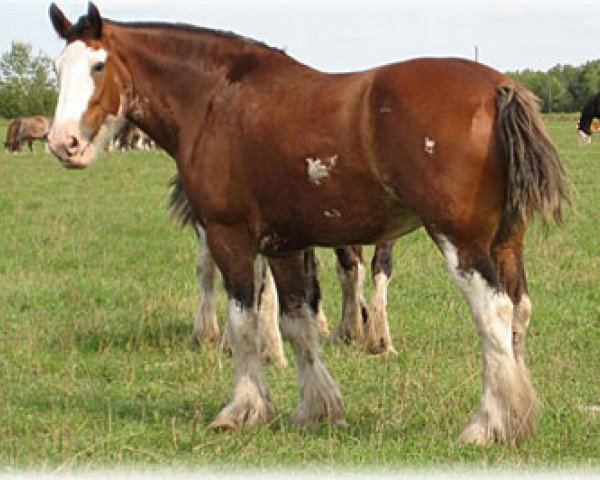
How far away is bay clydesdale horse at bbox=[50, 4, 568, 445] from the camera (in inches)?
206

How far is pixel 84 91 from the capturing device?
5.99 meters

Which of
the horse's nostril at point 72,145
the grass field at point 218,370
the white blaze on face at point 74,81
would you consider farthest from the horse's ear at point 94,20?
the grass field at point 218,370

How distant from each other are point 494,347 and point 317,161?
4.09 ft

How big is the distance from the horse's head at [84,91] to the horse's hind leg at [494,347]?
1.98 meters

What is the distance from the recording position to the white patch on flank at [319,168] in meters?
5.52

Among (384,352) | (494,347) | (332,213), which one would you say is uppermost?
(332,213)

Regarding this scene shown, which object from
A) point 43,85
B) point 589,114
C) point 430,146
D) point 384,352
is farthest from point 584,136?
point 43,85

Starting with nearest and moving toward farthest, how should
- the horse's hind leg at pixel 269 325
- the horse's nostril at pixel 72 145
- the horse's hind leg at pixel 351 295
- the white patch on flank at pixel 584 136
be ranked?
the horse's nostril at pixel 72 145 < the horse's hind leg at pixel 269 325 < the horse's hind leg at pixel 351 295 < the white patch on flank at pixel 584 136

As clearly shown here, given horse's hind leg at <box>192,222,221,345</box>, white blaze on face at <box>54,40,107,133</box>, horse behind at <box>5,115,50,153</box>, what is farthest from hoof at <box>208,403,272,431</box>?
horse behind at <box>5,115,50,153</box>

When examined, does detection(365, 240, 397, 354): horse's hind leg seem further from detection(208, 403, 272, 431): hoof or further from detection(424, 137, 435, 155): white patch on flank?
detection(424, 137, 435, 155): white patch on flank

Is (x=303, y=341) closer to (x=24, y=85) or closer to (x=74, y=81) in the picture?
(x=74, y=81)

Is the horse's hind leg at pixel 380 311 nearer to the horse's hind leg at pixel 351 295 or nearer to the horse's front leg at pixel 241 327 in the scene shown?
the horse's hind leg at pixel 351 295

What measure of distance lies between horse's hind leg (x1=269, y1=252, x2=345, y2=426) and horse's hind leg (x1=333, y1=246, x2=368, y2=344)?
98.2 inches

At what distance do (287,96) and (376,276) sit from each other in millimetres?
3205
